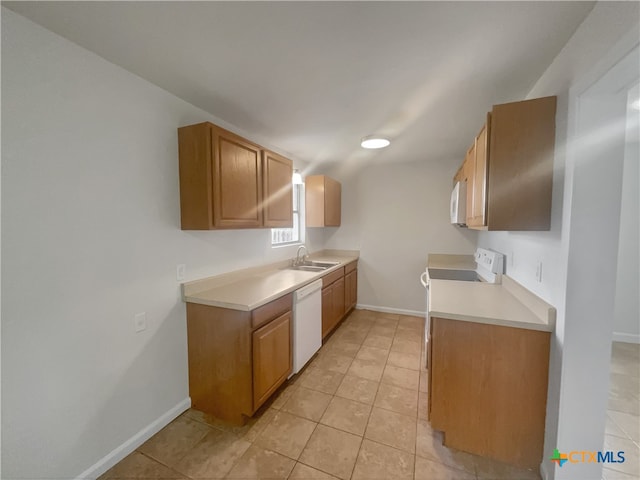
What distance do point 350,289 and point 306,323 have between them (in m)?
1.56

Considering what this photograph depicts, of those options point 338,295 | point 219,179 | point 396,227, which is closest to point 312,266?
point 338,295

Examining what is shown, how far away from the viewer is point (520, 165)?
4.66ft

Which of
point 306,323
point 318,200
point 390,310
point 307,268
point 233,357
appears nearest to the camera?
point 233,357

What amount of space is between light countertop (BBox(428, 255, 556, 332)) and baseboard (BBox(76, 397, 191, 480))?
1982mm

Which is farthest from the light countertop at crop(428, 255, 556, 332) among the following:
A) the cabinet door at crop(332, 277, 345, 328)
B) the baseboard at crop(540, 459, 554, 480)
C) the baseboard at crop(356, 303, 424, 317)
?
the baseboard at crop(356, 303, 424, 317)

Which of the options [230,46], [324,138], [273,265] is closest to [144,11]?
[230,46]

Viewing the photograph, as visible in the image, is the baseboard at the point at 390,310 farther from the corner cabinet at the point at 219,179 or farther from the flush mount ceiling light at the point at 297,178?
the corner cabinet at the point at 219,179

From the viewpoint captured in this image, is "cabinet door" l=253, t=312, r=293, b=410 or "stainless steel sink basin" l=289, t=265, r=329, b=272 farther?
"stainless steel sink basin" l=289, t=265, r=329, b=272

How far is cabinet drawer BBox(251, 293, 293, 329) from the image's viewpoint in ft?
5.74

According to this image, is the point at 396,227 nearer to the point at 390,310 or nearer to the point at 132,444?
the point at 390,310

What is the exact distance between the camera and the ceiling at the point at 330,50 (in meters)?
1.09

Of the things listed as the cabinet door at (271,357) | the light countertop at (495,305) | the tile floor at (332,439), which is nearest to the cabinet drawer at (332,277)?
the cabinet door at (271,357)

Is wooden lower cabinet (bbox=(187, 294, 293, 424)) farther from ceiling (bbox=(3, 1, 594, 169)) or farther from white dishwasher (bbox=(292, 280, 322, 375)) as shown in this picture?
ceiling (bbox=(3, 1, 594, 169))

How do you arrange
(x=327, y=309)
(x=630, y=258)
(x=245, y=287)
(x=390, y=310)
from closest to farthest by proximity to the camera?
(x=245, y=287) → (x=630, y=258) → (x=327, y=309) → (x=390, y=310)
